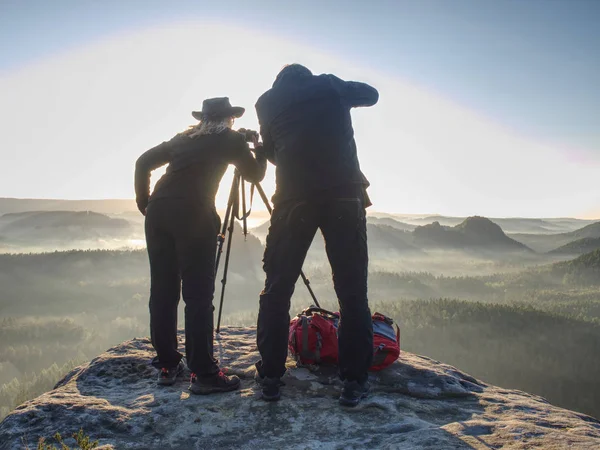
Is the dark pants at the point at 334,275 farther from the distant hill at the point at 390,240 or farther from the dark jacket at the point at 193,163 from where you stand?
the distant hill at the point at 390,240

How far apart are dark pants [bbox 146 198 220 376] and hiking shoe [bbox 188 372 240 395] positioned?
0.08 m

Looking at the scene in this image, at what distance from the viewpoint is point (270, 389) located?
13.2ft

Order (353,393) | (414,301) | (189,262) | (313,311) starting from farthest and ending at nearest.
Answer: (414,301) < (313,311) < (189,262) < (353,393)

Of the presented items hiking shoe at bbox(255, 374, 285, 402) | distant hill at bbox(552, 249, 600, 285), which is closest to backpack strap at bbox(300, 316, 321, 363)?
hiking shoe at bbox(255, 374, 285, 402)

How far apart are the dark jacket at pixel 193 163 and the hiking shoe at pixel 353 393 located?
2503 millimetres

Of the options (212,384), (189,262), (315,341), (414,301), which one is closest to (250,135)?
(189,262)

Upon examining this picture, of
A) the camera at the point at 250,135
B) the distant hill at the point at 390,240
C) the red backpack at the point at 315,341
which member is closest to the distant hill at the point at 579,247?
the distant hill at the point at 390,240

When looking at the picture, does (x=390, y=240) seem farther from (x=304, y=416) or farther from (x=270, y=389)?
(x=304, y=416)

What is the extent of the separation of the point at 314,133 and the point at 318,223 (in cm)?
95

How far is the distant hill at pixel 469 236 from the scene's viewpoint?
81250 mm

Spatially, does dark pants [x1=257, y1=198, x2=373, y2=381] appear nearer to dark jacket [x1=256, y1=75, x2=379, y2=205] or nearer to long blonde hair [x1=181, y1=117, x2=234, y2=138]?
dark jacket [x1=256, y1=75, x2=379, y2=205]

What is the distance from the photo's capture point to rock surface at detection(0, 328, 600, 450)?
319cm

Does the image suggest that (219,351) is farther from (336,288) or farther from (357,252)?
(357,252)

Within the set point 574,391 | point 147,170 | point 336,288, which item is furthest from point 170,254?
point 574,391
